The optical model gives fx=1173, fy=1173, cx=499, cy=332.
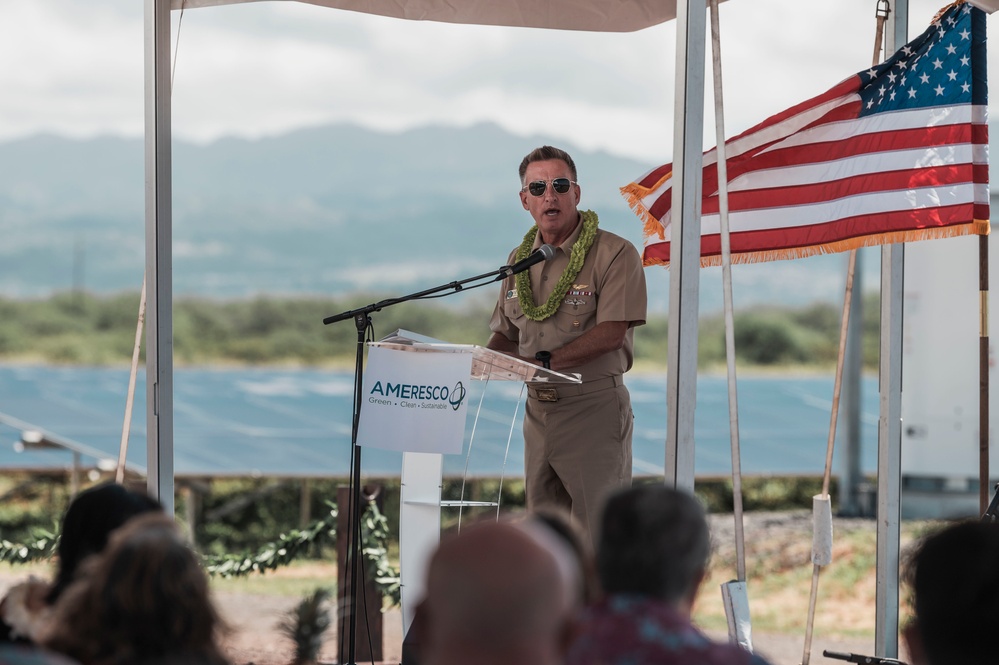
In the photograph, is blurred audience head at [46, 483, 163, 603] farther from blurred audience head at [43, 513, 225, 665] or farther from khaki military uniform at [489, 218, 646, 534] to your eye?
khaki military uniform at [489, 218, 646, 534]

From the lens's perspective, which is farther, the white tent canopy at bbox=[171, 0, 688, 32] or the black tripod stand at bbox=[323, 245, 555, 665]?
the white tent canopy at bbox=[171, 0, 688, 32]

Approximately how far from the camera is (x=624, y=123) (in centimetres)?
7819

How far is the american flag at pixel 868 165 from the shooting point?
14.1 feet

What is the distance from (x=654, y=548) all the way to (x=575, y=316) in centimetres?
260

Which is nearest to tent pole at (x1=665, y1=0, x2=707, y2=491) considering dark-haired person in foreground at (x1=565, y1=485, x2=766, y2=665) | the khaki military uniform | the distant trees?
the khaki military uniform

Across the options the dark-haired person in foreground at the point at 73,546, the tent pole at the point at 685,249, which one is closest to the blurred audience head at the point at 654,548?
the dark-haired person in foreground at the point at 73,546

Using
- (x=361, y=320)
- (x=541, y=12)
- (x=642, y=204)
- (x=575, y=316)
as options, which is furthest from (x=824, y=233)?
(x=361, y=320)

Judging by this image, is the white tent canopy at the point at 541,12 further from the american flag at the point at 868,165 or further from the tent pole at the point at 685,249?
the tent pole at the point at 685,249

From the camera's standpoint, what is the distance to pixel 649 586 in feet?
6.26

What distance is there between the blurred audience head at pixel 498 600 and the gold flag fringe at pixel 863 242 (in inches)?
116

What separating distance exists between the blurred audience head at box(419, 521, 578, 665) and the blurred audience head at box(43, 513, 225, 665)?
1.50 feet

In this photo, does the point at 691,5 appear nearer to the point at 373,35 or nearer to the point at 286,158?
the point at 373,35

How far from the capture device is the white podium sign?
3932mm

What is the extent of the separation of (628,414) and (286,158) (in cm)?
10292
